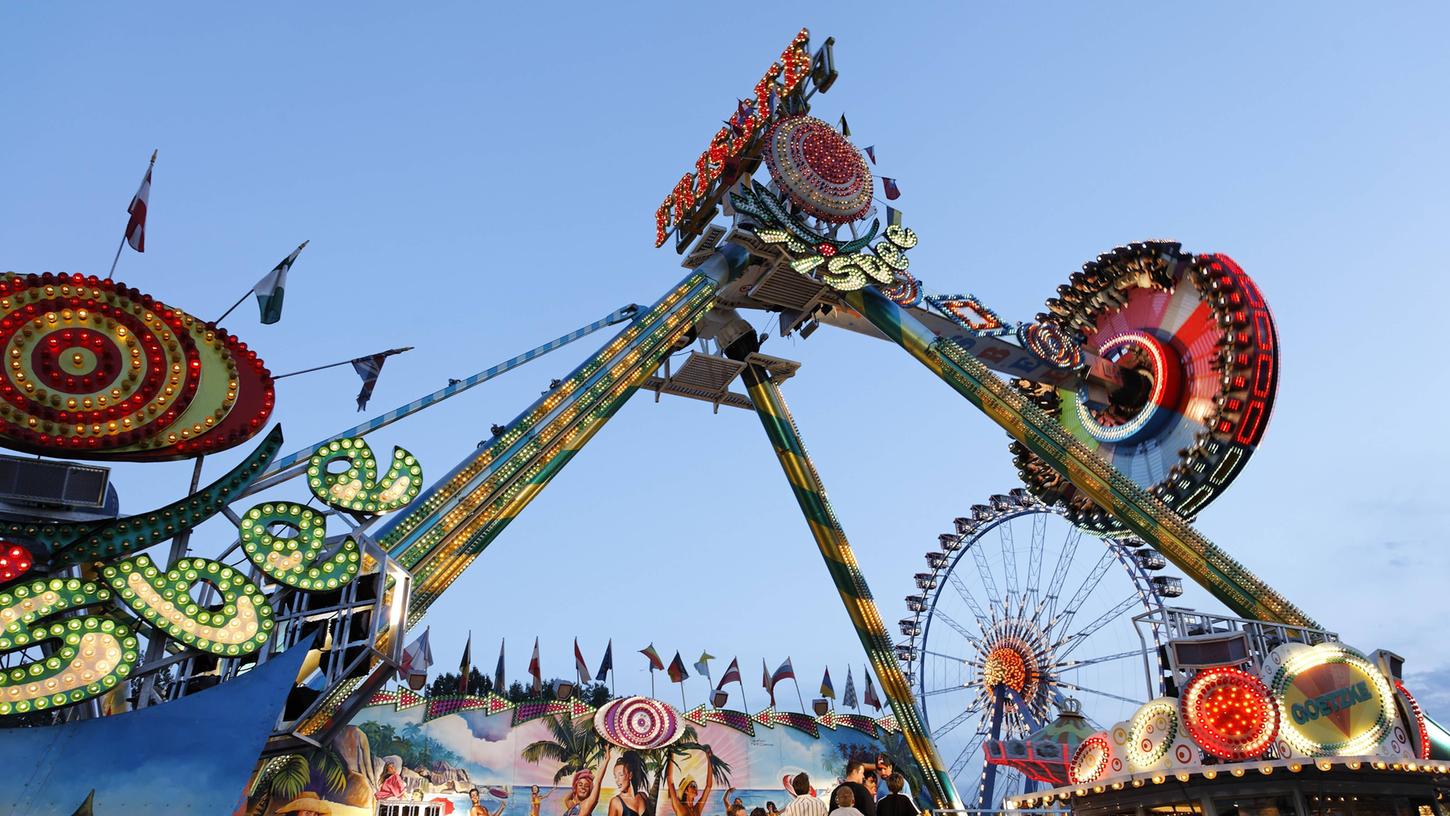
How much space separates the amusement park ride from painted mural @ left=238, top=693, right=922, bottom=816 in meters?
5.72

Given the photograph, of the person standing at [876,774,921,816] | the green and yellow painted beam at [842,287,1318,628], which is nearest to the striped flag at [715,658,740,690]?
the green and yellow painted beam at [842,287,1318,628]

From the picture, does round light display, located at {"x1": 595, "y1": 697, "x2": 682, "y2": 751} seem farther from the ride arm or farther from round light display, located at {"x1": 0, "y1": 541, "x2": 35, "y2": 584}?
round light display, located at {"x1": 0, "y1": 541, "x2": 35, "y2": 584}

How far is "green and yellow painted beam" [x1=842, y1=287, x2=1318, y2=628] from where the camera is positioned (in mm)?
19125

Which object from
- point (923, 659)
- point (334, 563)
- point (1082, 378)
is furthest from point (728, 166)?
point (923, 659)

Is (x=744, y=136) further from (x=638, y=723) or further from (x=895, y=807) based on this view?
(x=895, y=807)

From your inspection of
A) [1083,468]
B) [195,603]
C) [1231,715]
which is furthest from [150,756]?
[1083,468]

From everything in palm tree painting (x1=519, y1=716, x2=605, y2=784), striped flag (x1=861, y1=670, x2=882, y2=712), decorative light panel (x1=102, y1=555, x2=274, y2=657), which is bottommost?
decorative light panel (x1=102, y1=555, x2=274, y2=657)

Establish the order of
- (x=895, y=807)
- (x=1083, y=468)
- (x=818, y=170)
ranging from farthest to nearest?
(x=818, y=170) < (x=1083, y=468) < (x=895, y=807)

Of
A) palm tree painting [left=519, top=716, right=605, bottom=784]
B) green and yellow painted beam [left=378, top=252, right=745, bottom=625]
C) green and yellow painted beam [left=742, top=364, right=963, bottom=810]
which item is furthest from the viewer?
palm tree painting [left=519, top=716, right=605, bottom=784]

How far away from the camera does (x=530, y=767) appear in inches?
1041

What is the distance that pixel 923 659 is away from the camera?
103 feet

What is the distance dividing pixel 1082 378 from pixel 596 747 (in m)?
15.8

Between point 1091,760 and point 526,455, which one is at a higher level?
point 526,455

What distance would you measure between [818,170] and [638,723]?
49.6ft
